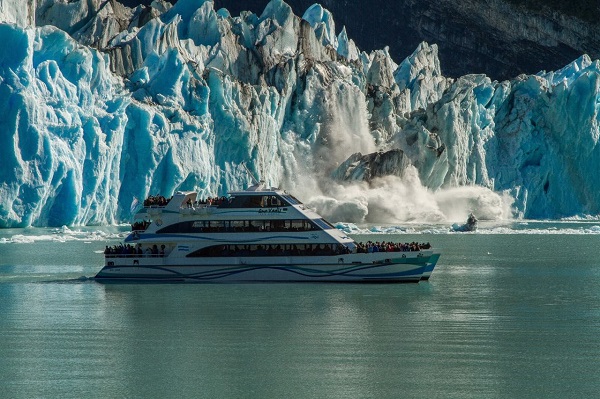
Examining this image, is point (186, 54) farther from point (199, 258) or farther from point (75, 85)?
point (199, 258)

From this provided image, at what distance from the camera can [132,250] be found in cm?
3481

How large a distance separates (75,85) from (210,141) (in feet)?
33.5

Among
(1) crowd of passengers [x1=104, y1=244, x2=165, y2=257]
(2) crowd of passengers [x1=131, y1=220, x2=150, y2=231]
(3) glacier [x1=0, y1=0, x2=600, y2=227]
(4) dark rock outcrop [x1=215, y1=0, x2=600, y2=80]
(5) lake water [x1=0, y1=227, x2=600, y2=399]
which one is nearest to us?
(5) lake water [x1=0, y1=227, x2=600, y2=399]

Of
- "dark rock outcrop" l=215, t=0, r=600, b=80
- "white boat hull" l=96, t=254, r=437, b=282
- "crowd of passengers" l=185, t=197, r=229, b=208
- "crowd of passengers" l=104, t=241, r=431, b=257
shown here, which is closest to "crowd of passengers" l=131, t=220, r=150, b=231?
"crowd of passengers" l=104, t=241, r=431, b=257

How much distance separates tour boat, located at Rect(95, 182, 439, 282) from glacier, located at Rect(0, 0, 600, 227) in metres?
23.3

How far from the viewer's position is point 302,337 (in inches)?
938

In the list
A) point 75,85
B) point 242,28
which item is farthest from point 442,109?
point 75,85

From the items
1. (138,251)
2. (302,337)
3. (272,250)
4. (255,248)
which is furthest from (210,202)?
(302,337)

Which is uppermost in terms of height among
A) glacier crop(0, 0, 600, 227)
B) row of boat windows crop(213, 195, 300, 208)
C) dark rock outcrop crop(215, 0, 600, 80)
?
dark rock outcrop crop(215, 0, 600, 80)

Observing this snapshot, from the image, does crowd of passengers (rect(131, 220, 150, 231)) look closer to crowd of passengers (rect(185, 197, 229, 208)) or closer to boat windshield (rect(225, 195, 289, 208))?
crowd of passengers (rect(185, 197, 229, 208))

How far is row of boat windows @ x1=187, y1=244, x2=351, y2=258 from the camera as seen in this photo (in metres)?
34.1

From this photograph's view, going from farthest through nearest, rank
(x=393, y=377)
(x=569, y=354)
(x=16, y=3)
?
(x=16, y=3) < (x=569, y=354) < (x=393, y=377)

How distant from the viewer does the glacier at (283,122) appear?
197 ft

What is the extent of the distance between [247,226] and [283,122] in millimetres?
47024
